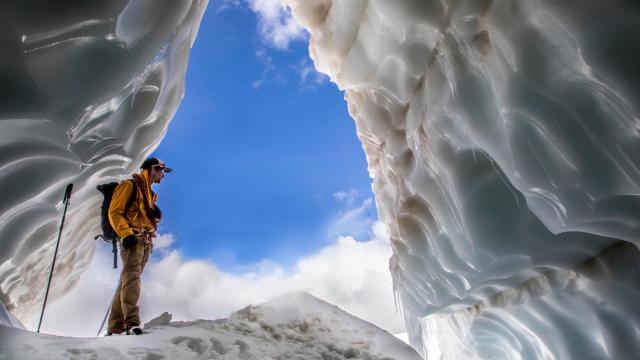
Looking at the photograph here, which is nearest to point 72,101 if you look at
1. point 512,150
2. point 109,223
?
point 109,223

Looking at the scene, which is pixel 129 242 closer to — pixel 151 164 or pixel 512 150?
pixel 151 164

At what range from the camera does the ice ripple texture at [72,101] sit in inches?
74.4

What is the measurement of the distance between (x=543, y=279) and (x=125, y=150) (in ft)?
12.6

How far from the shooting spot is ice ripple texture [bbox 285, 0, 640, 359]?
1697 mm

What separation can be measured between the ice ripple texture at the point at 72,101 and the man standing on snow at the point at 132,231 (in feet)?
1.44

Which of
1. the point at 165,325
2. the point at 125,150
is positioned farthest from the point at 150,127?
the point at 165,325

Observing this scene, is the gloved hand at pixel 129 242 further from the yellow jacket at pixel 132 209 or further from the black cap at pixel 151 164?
the black cap at pixel 151 164

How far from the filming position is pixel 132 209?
3.37 metres

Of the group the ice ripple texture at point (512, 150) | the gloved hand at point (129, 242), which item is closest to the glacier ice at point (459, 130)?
the ice ripple texture at point (512, 150)

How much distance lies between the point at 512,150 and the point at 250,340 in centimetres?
205

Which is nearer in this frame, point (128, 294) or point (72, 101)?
point (72, 101)

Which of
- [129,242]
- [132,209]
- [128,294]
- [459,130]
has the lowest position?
[128,294]

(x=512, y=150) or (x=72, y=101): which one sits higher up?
(x=72, y=101)

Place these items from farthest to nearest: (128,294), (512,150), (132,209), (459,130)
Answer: (132,209) < (128,294) < (459,130) < (512,150)
